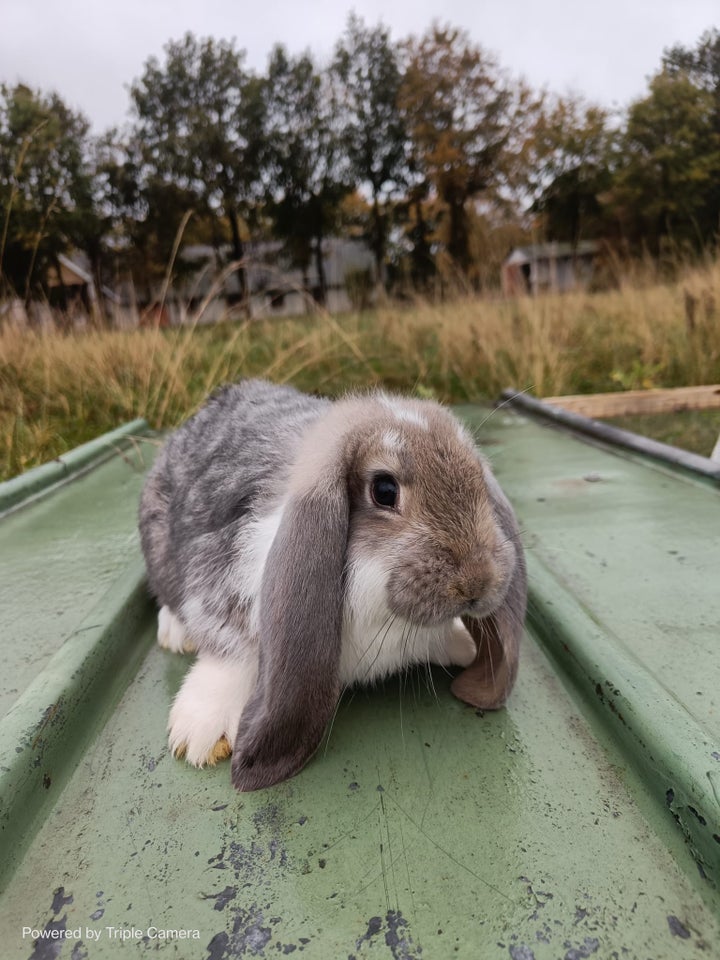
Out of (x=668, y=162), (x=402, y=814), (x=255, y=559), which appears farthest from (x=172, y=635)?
(x=668, y=162)

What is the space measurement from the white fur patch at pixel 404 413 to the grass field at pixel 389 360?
362cm

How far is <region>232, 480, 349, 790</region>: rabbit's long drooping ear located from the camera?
1.28 meters

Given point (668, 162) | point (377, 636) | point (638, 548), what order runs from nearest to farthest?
1. point (377, 636)
2. point (638, 548)
3. point (668, 162)

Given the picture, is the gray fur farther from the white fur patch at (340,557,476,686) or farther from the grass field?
the grass field

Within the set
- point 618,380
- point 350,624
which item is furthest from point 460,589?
point 618,380

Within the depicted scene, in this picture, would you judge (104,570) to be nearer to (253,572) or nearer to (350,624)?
(253,572)

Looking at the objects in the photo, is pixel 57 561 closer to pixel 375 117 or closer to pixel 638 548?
pixel 638 548

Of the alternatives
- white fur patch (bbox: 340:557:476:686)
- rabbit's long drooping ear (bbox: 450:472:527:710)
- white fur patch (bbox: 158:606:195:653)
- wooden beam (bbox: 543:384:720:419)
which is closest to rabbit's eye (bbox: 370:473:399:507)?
white fur patch (bbox: 340:557:476:686)

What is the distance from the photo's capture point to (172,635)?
2.00 metres

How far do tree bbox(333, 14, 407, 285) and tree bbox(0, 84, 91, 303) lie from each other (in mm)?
14134

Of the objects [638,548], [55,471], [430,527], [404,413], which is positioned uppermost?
[404,413]

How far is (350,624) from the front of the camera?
55.4 inches

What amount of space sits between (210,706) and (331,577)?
21.3 inches

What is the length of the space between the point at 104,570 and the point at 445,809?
175cm
